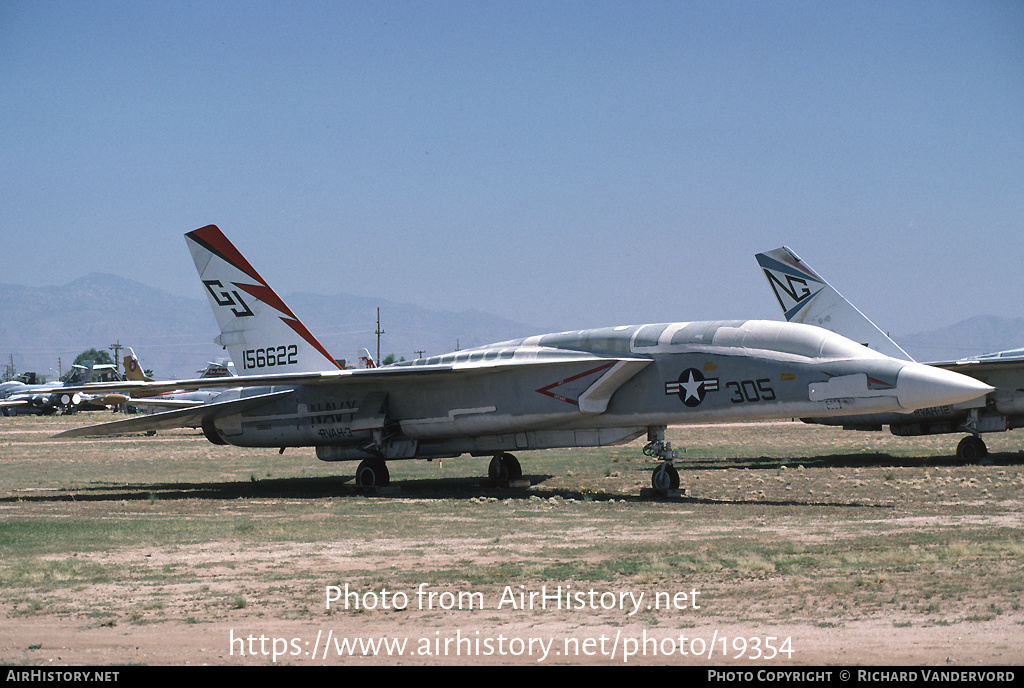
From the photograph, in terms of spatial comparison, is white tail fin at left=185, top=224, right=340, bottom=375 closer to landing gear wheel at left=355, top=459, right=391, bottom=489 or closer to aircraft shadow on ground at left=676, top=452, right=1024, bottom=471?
landing gear wheel at left=355, top=459, right=391, bottom=489

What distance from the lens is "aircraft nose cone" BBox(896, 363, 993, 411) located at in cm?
1508

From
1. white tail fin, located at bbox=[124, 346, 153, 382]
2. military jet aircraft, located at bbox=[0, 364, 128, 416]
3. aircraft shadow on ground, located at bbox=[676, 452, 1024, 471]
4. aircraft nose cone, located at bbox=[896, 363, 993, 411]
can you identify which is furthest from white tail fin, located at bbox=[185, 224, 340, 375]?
military jet aircraft, located at bbox=[0, 364, 128, 416]

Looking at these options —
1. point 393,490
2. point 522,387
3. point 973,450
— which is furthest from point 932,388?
point 973,450

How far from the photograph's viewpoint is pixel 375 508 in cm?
1675

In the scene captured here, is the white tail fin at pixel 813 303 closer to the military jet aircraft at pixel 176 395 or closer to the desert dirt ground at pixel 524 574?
the desert dirt ground at pixel 524 574

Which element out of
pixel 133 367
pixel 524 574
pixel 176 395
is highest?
pixel 133 367

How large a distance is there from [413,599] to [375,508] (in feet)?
27.4

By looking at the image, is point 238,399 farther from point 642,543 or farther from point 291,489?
point 642,543

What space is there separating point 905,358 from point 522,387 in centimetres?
1173

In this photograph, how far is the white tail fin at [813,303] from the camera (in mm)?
26250

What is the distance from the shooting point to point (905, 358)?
990 inches

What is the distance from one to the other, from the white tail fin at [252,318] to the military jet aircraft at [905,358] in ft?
42.0

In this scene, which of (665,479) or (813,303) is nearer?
(665,479)

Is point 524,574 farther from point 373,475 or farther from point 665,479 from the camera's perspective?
point 373,475
